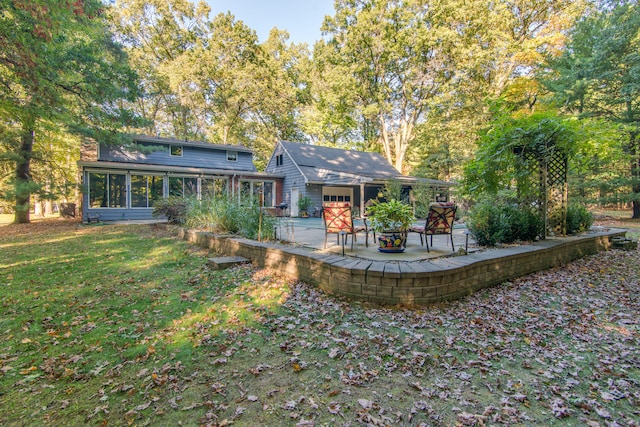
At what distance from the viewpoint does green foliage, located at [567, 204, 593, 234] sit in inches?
281

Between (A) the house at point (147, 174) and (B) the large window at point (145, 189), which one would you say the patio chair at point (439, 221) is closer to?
(A) the house at point (147, 174)

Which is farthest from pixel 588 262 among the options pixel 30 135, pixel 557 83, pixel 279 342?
pixel 30 135

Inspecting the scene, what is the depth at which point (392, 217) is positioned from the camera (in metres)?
5.02

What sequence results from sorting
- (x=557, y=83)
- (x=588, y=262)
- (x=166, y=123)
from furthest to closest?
(x=166, y=123) < (x=557, y=83) < (x=588, y=262)

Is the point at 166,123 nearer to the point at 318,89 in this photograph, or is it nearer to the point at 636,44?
the point at 318,89

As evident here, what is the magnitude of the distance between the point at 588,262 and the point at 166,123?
30633mm

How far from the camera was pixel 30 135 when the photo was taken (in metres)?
11.9

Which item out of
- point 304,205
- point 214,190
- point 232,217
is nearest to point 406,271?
point 232,217

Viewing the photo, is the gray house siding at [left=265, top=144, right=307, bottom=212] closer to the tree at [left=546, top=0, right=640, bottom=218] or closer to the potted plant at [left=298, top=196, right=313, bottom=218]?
the potted plant at [left=298, top=196, right=313, bottom=218]

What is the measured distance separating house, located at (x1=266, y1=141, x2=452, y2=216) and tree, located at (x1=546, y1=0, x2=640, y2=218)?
710 centimetres

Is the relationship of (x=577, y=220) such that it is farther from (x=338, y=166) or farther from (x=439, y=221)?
(x=338, y=166)

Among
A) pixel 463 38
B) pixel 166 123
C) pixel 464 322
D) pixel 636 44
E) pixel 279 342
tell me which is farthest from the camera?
pixel 166 123

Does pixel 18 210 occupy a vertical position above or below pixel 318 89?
below

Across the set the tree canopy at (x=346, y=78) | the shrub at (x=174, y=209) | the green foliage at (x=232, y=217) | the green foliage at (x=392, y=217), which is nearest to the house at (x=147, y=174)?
the shrub at (x=174, y=209)
